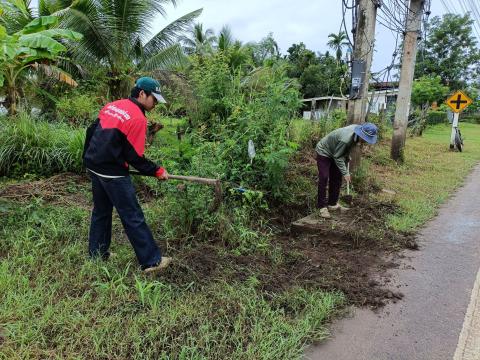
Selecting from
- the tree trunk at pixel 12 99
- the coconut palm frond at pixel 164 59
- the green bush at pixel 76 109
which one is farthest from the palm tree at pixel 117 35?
the tree trunk at pixel 12 99

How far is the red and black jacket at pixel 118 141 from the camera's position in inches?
128

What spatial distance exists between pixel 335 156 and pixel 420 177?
4.80m

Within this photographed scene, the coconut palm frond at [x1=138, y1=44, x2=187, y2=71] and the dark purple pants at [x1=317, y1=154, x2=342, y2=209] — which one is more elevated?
the coconut palm frond at [x1=138, y1=44, x2=187, y2=71]

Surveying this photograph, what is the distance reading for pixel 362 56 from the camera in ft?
23.1

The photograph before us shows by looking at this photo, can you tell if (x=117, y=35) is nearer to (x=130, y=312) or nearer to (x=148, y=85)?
(x=148, y=85)

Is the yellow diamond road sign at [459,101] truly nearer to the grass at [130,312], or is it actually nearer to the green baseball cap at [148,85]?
the grass at [130,312]

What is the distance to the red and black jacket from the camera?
10.6 ft

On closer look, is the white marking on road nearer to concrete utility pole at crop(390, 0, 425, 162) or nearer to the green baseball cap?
the green baseball cap

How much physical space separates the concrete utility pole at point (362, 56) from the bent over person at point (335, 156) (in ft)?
5.57

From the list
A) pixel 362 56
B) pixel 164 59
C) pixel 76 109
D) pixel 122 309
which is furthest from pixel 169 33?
pixel 122 309

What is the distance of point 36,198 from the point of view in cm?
494

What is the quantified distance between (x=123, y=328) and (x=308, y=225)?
9.89 ft

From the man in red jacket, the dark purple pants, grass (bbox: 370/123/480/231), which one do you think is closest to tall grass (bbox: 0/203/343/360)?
the man in red jacket

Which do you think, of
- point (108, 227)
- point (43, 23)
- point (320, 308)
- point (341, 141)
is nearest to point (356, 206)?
point (341, 141)
